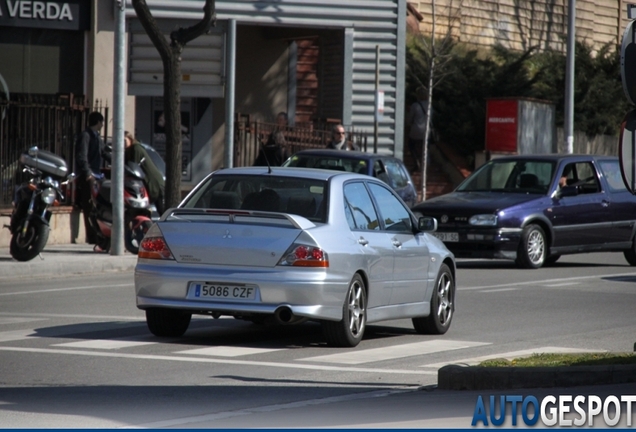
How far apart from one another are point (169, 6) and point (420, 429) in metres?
21.7

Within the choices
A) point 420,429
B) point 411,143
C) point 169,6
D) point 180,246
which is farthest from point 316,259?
point 411,143

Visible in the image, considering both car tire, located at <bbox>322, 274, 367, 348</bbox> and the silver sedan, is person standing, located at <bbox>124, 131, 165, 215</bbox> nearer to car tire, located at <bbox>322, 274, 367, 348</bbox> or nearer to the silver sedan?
the silver sedan

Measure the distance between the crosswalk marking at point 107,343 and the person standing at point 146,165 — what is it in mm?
9780

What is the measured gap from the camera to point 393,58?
99.0 ft

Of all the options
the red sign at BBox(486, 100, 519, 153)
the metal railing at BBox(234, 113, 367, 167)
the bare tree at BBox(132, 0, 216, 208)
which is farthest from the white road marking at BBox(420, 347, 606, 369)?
the red sign at BBox(486, 100, 519, 153)

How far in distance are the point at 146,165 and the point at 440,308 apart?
9345 mm

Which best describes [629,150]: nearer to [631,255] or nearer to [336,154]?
[336,154]

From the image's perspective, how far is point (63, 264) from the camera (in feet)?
61.4

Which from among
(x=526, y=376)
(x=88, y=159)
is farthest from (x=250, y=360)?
(x=88, y=159)

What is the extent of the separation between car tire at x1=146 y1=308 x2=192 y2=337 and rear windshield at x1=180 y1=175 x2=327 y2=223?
0.94m

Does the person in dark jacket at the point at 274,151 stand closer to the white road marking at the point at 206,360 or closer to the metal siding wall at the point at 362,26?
the metal siding wall at the point at 362,26

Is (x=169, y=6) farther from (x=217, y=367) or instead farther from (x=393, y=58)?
(x=217, y=367)

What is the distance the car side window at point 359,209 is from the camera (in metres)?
11.9

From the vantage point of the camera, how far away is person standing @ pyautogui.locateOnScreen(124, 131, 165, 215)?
21250 mm
